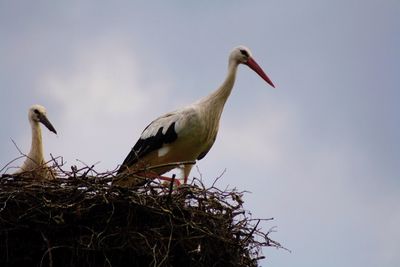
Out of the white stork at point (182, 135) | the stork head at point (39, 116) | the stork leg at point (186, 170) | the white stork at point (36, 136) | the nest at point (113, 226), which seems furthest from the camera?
the stork head at point (39, 116)

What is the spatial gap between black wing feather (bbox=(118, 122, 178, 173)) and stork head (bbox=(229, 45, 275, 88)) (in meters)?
1.00

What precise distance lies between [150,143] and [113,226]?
7.19 feet

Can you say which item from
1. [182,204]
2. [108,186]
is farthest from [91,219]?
[182,204]

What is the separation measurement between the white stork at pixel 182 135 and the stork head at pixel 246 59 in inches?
12.7

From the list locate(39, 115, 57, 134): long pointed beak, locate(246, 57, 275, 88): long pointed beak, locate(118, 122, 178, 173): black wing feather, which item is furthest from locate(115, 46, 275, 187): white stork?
locate(39, 115, 57, 134): long pointed beak

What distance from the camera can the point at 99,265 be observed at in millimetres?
5953

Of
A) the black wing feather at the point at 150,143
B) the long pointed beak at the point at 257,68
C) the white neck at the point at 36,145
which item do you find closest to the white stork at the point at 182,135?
the black wing feather at the point at 150,143

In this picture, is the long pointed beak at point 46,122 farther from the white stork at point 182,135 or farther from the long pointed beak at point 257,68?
the long pointed beak at point 257,68

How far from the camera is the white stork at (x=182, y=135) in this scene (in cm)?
809

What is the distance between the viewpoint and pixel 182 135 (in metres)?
8.07

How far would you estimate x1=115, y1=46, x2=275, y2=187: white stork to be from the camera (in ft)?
26.5

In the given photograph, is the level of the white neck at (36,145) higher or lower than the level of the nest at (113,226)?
higher

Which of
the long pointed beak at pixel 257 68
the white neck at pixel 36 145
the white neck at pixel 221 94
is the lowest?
the white neck at pixel 36 145

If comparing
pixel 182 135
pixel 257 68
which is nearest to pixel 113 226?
pixel 182 135
